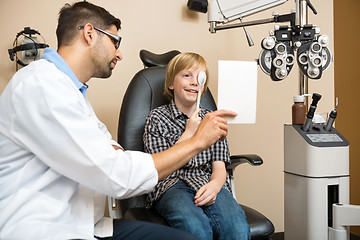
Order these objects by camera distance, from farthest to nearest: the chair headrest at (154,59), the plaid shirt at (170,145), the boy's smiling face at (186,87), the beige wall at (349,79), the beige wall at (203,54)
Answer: the beige wall at (349,79) → the beige wall at (203,54) → the chair headrest at (154,59) → the boy's smiling face at (186,87) → the plaid shirt at (170,145)

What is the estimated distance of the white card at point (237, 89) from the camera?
1.18 metres

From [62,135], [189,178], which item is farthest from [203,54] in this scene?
[62,135]

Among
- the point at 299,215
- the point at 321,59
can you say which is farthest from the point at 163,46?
the point at 299,215

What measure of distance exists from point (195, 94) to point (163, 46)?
0.74m

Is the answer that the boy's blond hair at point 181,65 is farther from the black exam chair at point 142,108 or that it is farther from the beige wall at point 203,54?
the beige wall at point 203,54

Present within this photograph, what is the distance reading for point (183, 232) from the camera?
1127mm

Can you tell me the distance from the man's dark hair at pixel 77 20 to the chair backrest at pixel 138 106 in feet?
1.62

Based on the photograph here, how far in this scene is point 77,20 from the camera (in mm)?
1194

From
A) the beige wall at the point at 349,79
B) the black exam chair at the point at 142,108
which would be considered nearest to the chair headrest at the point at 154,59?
the black exam chair at the point at 142,108

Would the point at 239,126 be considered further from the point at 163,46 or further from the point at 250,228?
the point at 250,228

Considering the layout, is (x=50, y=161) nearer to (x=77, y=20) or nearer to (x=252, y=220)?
(x=77, y=20)

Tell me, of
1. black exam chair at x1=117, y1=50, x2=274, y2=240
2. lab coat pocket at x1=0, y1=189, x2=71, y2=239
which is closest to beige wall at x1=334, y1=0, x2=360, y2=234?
black exam chair at x1=117, y1=50, x2=274, y2=240

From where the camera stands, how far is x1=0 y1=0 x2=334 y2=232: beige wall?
1.97 m

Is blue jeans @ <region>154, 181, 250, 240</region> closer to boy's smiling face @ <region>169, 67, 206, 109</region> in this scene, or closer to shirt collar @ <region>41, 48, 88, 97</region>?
boy's smiling face @ <region>169, 67, 206, 109</region>
